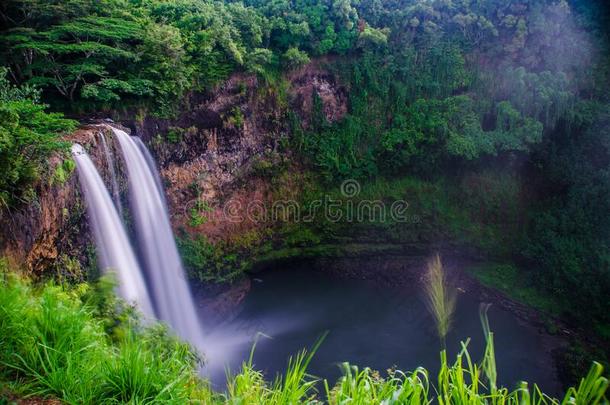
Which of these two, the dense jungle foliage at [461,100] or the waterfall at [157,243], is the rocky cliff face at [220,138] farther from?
the waterfall at [157,243]

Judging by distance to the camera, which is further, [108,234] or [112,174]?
[112,174]

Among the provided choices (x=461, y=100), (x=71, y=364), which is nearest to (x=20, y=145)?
(x=71, y=364)

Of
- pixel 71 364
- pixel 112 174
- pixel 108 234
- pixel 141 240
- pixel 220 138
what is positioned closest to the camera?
pixel 71 364

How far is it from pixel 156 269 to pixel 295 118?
23.5 ft

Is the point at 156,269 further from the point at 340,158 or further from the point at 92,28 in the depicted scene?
the point at 340,158

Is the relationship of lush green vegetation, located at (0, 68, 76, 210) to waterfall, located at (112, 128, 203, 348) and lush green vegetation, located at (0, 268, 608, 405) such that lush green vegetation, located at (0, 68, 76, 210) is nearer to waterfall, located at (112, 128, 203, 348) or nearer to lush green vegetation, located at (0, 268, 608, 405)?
waterfall, located at (112, 128, 203, 348)

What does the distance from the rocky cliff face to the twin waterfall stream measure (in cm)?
34

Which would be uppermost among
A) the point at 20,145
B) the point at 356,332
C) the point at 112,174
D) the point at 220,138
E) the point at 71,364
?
the point at 20,145

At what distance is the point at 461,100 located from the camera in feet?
47.5

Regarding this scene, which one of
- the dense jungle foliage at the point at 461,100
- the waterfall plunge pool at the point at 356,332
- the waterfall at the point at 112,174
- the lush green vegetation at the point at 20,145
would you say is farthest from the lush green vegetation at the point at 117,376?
the dense jungle foliage at the point at 461,100

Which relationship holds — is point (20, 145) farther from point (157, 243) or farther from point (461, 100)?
point (461, 100)

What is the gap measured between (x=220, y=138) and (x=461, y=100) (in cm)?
885

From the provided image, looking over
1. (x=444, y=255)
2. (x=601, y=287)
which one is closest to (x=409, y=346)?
(x=444, y=255)

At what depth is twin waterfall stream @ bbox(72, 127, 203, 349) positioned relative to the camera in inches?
317
